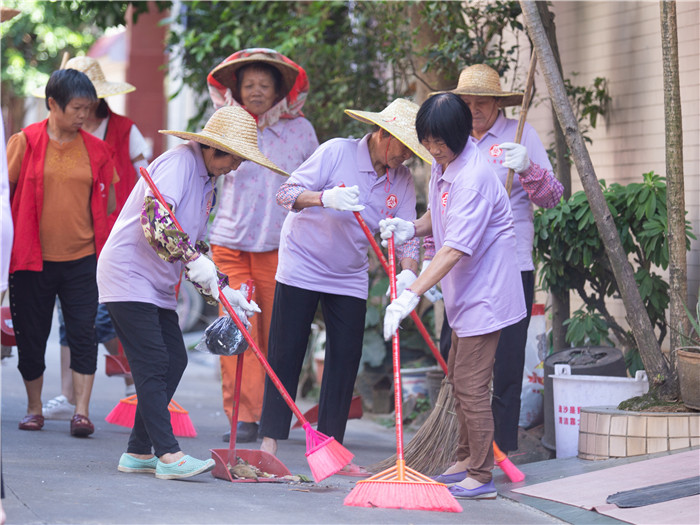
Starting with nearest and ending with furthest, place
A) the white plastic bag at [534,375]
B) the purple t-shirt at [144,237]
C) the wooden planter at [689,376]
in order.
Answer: the purple t-shirt at [144,237] < the wooden planter at [689,376] < the white plastic bag at [534,375]

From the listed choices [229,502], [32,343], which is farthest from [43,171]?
[229,502]

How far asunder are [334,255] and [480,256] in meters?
0.84

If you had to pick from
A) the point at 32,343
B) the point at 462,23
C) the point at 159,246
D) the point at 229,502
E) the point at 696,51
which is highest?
the point at 462,23

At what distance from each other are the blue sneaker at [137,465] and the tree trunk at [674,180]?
250 centimetres

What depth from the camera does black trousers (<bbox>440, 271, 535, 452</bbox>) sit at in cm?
461

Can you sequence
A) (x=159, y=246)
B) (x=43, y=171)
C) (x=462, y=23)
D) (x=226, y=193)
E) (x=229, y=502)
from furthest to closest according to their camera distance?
1. (x=462, y=23)
2. (x=226, y=193)
3. (x=43, y=171)
4. (x=159, y=246)
5. (x=229, y=502)

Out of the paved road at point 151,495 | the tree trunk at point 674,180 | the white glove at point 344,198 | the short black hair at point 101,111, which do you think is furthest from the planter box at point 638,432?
the short black hair at point 101,111

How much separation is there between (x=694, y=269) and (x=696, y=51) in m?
1.18

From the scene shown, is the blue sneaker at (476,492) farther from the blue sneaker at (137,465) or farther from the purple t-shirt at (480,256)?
the blue sneaker at (137,465)

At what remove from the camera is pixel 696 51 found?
208 inches

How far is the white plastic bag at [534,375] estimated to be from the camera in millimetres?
5570

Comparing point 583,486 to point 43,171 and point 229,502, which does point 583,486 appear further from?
point 43,171

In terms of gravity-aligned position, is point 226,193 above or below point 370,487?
above

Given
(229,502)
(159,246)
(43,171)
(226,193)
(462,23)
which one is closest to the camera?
(229,502)
